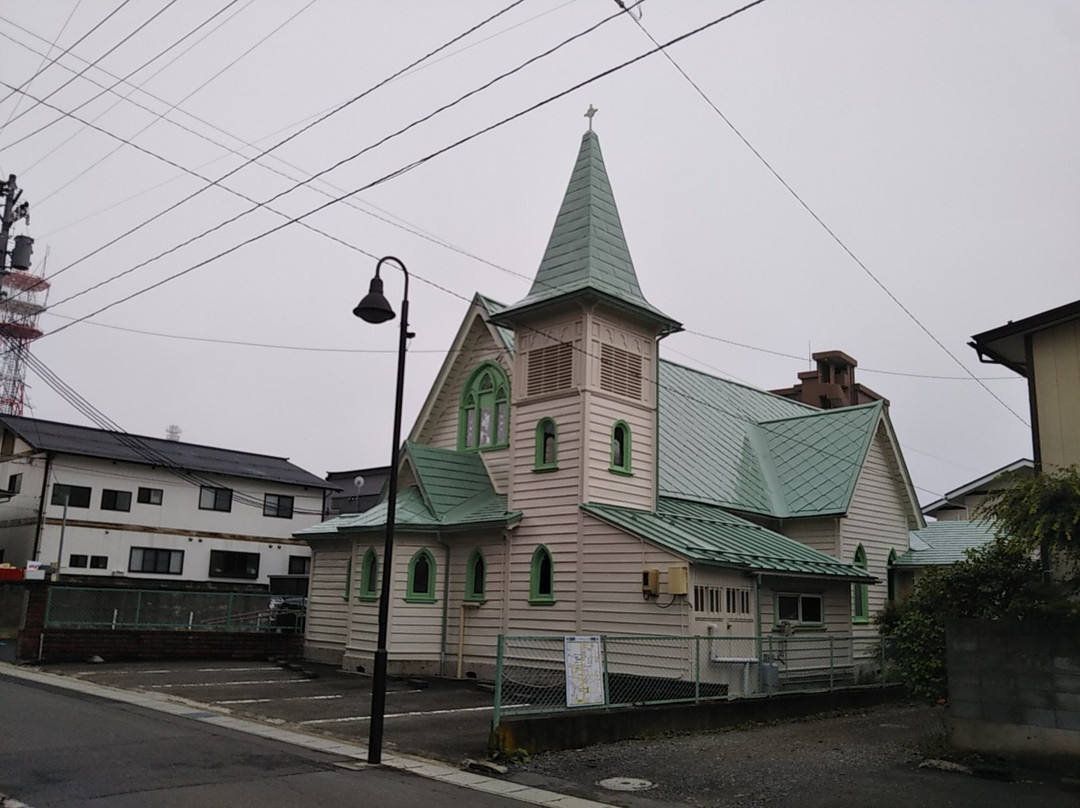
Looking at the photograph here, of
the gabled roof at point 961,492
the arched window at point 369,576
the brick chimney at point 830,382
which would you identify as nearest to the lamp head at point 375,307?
the arched window at point 369,576

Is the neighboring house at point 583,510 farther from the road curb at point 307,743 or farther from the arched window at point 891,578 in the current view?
the road curb at point 307,743

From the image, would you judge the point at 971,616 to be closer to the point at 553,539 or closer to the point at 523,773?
the point at 523,773

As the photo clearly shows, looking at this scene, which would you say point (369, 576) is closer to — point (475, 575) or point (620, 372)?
point (475, 575)

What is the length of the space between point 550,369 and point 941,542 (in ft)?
54.1

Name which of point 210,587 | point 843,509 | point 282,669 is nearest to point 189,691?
point 282,669

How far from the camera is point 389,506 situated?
1302 centimetres

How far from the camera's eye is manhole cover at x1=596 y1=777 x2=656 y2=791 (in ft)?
35.5

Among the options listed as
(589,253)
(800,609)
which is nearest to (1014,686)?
(800,609)

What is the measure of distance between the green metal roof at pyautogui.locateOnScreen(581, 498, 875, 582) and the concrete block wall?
661 centimetres

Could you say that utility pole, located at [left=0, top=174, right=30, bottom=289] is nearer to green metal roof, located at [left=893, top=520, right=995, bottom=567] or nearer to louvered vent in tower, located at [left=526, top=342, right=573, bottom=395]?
louvered vent in tower, located at [left=526, top=342, right=573, bottom=395]

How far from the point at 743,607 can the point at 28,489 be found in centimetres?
3266

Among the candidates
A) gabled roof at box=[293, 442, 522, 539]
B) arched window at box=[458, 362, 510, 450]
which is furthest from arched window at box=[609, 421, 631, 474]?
arched window at box=[458, 362, 510, 450]

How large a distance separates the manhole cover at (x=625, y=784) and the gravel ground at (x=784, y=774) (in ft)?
0.40

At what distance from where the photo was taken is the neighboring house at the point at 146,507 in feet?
124
